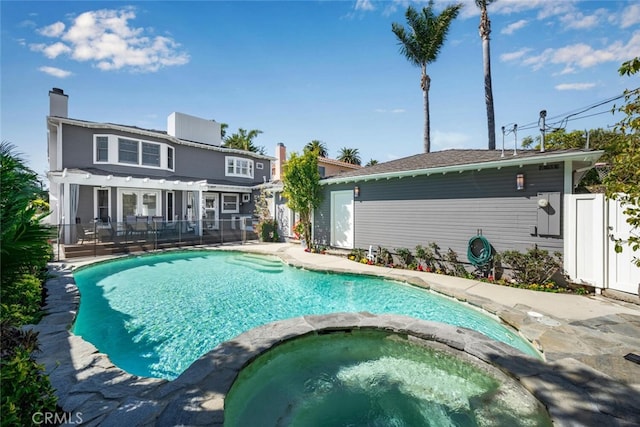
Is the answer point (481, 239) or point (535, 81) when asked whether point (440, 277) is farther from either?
point (535, 81)

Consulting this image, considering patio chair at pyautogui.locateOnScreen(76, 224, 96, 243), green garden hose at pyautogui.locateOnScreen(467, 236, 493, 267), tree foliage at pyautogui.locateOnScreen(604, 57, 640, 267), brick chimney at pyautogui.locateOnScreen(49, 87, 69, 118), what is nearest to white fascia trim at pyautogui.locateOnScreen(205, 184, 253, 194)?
patio chair at pyautogui.locateOnScreen(76, 224, 96, 243)

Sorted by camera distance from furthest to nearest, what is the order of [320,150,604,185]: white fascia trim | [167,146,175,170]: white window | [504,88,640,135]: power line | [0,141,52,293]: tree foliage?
[167,146,175,170]: white window → [504,88,640,135]: power line → [320,150,604,185]: white fascia trim → [0,141,52,293]: tree foliage

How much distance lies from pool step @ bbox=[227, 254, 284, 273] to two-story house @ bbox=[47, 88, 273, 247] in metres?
3.85

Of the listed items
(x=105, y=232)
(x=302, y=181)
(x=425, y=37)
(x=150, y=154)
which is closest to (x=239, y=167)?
(x=150, y=154)

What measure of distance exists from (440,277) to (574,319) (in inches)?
131

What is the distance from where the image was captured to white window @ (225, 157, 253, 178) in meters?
19.0

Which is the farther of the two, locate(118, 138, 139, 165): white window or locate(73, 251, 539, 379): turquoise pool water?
locate(118, 138, 139, 165): white window

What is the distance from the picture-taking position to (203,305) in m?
6.30

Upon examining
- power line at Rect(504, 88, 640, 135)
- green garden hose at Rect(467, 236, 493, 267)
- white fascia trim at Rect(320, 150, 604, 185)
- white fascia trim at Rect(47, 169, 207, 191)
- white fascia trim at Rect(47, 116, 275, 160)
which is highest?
white fascia trim at Rect(47, 116, 275, 160)

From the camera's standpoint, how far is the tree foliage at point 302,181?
11867 millimetres

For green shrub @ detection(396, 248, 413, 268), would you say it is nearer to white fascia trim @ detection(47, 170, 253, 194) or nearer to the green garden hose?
the green garden hose

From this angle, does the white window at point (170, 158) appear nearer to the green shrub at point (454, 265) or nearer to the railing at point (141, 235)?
the railing at point (141, 235)

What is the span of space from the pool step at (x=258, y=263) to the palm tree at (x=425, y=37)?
43.1ft

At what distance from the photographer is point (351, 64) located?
39.0 feet
